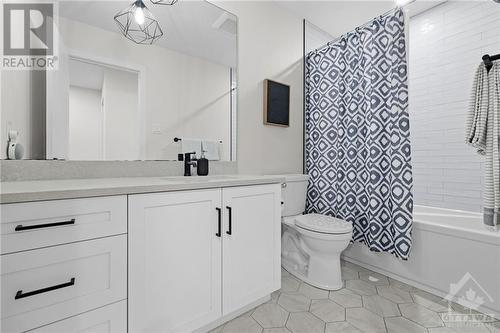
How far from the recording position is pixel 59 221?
2.66 feet

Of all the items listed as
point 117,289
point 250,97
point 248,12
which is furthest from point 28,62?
point 248,12

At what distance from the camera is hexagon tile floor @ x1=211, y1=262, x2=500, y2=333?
129 centimetres

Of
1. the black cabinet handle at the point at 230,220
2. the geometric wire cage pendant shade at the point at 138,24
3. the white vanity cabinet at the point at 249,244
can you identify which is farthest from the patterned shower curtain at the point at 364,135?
the geometric wire cage pendant shade at the point at 138,24

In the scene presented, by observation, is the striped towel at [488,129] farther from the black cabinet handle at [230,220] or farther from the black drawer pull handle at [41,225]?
the black drawer pull handle at [41,225]

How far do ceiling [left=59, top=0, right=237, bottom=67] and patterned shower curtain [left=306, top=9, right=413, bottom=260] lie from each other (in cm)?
96

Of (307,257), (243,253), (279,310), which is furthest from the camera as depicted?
(307,257)

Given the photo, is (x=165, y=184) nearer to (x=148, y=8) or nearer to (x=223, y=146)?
(x=223, y=146)

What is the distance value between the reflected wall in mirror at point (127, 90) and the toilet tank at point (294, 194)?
59 centimetres

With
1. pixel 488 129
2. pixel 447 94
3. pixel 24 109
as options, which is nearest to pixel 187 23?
pixel 24 109

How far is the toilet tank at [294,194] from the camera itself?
2081 millimetres

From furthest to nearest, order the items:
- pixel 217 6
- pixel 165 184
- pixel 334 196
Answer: pixel 334 196 < pixel 217 6 < pixel 165 184

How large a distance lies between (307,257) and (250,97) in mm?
1455

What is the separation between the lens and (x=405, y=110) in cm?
167

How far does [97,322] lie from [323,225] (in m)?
1.42
